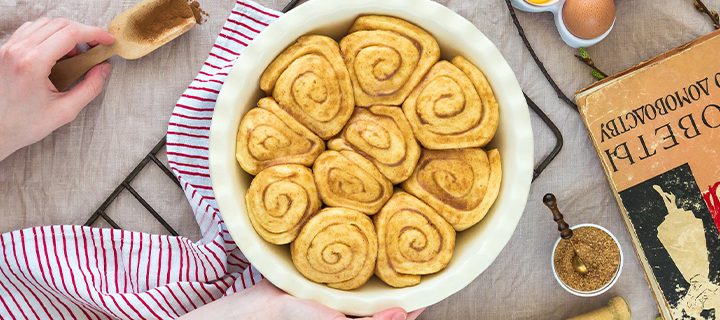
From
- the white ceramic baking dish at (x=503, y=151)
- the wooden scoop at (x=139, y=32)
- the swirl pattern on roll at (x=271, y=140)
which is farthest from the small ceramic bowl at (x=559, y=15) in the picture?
the wooden scoop at (x=139, y=32)

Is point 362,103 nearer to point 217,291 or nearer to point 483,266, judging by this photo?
point 483,266

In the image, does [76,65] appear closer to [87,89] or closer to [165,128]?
[87,89]

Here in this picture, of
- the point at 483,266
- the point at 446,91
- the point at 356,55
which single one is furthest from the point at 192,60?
the point at 483,266

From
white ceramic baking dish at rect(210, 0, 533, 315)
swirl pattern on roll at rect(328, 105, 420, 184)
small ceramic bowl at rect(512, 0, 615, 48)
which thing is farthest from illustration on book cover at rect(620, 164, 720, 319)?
swirl pattern on roll at rect(328, 105, 420, 184)

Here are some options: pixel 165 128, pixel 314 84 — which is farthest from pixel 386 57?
pixel 165 128

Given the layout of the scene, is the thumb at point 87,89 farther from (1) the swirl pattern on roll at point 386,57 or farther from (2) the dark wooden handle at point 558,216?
(2) the dark wooden handle at point 558,216
